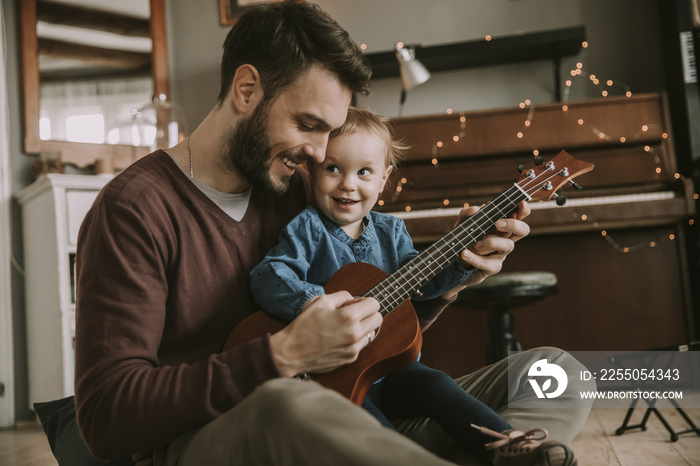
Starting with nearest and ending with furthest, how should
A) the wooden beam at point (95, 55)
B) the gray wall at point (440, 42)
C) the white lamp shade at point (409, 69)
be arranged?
the white lamp shade at point (409, 69)
the gray wall at point (440, 42)
the wooden beam at point (95, 55)

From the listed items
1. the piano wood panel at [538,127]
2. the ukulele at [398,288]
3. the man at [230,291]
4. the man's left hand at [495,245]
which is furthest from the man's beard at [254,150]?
the piano wood panel at [538,127]

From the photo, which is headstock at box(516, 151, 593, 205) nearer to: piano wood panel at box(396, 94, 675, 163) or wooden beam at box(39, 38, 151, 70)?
piano wood panel at box(396, 94, 675, 163)

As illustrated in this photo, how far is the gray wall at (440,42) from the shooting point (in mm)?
3322

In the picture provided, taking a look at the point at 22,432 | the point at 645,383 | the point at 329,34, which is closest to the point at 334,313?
the point at 329,34

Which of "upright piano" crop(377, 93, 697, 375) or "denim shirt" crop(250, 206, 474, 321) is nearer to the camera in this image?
"denim shirt" crop(250, 206, 474, 321)

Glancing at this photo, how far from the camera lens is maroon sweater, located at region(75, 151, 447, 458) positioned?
922mm

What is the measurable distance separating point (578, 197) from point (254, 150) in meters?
1.91

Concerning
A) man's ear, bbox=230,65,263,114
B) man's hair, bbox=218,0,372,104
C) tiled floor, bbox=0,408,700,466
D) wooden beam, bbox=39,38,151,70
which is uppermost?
wooden beam, bbox=39,38,151,70

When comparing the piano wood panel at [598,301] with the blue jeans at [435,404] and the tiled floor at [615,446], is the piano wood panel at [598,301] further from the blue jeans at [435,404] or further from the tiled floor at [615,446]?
the blue jeans at [435,404]

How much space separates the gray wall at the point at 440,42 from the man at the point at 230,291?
232cm

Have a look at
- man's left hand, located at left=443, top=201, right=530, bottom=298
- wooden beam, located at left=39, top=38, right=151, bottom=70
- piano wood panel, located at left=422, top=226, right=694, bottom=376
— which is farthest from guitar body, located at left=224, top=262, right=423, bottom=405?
wooden beam, located at left=39, top=38, right=151, bottom=70

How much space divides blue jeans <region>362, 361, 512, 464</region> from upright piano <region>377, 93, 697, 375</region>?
4.96 feet

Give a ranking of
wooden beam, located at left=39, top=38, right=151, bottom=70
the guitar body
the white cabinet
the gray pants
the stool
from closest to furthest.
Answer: the gray pants < the guitar body < the stool < the white cabinet < wooden beam, located at left=39, top=38, right=151, bottom=70

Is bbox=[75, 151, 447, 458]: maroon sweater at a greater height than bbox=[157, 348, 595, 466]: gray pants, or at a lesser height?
greater
